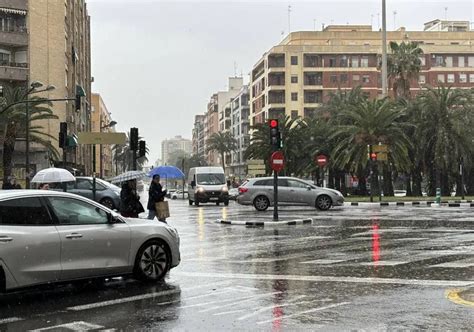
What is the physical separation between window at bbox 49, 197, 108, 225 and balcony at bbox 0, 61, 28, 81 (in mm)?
40792

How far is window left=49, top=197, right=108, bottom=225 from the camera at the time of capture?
866 centimetres

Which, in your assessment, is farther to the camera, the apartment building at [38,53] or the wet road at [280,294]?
the apartment building at [38,53]

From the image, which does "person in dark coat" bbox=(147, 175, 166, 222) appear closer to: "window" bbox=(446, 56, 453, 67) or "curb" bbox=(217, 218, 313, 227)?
"curb" bbox=(217, 218, 313, 227)

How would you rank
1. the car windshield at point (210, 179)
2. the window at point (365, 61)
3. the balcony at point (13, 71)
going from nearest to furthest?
the car windshield at point (210, 179) < the balcony at point (13, 71) < the window at point (365, 61)

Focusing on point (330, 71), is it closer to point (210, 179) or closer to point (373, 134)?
point (373, 134)

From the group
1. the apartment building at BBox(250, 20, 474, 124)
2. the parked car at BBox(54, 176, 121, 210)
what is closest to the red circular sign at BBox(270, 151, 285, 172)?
the parked car at BBox(54, 176, 121, 210)

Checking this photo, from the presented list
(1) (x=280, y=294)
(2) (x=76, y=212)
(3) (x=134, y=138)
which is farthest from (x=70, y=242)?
(3) (x=134, y=138)

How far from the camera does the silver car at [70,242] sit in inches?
314

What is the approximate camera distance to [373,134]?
144 ft

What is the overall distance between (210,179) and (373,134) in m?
13.4

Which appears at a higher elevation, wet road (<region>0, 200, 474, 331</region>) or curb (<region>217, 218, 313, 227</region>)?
curb (<region>217, 218, 313, 227</region>)

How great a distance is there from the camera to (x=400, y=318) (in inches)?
271

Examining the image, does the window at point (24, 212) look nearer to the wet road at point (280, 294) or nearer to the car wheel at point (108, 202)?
the wet road at point (280, 294)

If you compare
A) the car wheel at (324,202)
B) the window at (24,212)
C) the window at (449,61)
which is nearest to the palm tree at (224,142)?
the window at (449,61)
